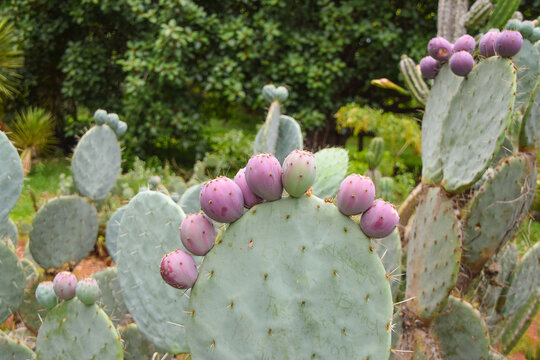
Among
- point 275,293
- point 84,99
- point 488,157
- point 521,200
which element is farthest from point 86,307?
point 84,99

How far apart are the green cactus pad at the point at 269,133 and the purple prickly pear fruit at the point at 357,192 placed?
4.41ft

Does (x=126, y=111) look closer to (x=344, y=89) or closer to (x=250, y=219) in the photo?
(x=344, y=89)

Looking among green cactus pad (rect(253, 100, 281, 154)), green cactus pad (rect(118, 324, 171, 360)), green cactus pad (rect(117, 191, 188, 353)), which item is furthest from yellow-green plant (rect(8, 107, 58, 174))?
green cactus pad (rect(117, 191, 188, 353))

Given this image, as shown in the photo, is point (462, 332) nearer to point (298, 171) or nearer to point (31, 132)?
point (298, 171)

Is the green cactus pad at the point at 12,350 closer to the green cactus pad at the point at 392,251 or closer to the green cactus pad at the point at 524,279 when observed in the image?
the green cactus pad at the point at 392,251

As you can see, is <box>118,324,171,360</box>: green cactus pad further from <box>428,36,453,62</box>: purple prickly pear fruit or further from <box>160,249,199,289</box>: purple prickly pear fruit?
<box>428,36,453,62</box>: purple prickly pear fruit

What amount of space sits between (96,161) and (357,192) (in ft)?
6.95

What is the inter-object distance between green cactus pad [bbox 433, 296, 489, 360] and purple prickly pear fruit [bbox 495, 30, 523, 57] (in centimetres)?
94

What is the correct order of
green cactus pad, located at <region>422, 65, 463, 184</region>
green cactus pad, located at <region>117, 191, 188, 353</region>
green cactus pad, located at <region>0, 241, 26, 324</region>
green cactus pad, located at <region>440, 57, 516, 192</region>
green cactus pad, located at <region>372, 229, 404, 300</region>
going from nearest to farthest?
green cactus pad, located at <region>117, 191, 188, 353</region> → green cactus pad, located at <region>440, 57, 516, 192</region> → green cactus pad, located at <region>0, 241, 26, 324</region> → green cactus pad, located at <region>422, 65, 463, 184</region> → green cactus pad, located at <region>372, 229, 404, 300</region>

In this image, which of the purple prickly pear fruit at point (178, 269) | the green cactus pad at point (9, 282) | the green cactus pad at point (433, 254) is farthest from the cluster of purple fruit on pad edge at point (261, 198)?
the green cactus pad at point (9, 282)

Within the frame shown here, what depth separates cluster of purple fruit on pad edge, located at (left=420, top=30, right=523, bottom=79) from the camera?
1496 millimetres

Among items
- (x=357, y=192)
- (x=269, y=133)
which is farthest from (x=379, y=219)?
(x=269, y=133)

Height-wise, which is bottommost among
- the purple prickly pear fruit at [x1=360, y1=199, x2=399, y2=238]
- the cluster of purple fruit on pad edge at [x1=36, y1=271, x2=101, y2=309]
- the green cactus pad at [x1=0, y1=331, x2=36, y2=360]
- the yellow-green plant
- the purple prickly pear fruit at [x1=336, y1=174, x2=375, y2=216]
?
the yellow-green plant

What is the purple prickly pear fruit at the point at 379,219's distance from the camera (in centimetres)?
77
